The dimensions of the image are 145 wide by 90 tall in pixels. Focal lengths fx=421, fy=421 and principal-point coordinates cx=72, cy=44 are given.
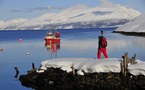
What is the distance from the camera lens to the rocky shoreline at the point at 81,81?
29.3 meters

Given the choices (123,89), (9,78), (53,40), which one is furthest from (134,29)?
(123,89)

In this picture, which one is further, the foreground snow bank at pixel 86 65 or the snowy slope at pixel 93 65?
the foreground snow bank at pixel 86 65

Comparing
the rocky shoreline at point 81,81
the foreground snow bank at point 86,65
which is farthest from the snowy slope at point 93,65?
the rocky shoreline at point 81,81

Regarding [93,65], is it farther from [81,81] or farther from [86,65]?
[81,81]

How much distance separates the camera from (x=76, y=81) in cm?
3141

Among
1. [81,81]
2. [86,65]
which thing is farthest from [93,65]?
[81,81]

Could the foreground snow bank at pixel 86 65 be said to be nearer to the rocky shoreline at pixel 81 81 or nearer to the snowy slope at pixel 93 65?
the snowy slope at pixel 93 65

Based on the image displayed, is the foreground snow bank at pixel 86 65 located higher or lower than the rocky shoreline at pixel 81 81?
higher

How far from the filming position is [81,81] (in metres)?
31.2

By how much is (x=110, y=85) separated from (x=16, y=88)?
28.5 ft

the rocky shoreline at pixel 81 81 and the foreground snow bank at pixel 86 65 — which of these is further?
the foreground snow bank at pixel 86 65

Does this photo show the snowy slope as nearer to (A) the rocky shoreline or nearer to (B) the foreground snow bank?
(B) the foreground snow bank

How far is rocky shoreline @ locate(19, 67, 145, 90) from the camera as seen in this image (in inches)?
1153

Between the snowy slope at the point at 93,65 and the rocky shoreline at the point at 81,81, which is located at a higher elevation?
the snowy slope at the point at 93,65
